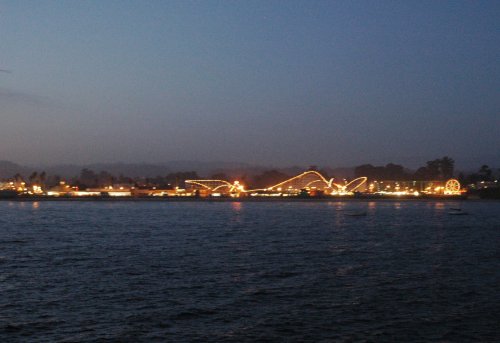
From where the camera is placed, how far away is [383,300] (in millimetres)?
24812

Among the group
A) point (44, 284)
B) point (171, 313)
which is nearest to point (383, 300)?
point (171, 313)

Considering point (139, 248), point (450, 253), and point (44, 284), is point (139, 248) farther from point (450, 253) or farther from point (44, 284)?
point (450, 253)

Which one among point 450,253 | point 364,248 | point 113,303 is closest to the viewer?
point 113,303

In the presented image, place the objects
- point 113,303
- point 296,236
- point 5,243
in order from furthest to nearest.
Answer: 1. point 296,236
2. point 5,243
3. point 113,303

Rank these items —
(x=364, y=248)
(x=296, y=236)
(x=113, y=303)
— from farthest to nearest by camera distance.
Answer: (x=296, y=236)
(x=364, y=248)
(x=113, y=303)

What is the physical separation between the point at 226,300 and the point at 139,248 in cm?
2129

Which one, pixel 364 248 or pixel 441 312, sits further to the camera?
pixel 364 248

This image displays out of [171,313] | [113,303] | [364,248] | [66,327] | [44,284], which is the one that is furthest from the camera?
[364,248]

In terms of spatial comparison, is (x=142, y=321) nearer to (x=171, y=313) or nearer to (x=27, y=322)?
(x=171, y=313)

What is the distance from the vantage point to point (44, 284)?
28.3 meters

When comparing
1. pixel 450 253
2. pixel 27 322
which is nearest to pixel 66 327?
pixel 27 322

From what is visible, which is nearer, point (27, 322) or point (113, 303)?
point (27, 322)

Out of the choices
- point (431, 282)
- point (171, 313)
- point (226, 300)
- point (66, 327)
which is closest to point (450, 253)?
point (431, 282)

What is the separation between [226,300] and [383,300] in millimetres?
5760
